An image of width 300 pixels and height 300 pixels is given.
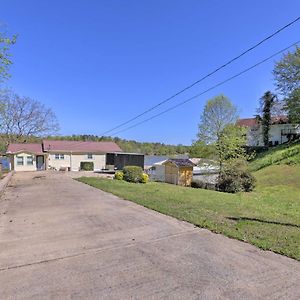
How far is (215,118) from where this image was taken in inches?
1299

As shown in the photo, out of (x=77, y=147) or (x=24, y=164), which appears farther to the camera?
(x=77, y=147)

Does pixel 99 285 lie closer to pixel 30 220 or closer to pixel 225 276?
pixel 225 276

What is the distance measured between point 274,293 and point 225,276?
755mm

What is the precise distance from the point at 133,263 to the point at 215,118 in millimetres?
29188

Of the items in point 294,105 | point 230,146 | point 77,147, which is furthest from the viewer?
point 294,105

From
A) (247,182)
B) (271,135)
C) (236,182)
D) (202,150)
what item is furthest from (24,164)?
(271,135)

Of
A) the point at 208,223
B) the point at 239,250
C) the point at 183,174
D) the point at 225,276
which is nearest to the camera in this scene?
the point at 225,276

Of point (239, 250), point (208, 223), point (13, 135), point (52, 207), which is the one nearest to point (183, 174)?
point (52, 207)

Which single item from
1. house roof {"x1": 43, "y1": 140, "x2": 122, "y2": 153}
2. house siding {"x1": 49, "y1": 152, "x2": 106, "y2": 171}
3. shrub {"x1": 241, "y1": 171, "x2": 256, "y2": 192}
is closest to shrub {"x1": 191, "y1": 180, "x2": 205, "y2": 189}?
shrub {"x1": 241, "y1": 171, "x2": 256, "y2": 192}

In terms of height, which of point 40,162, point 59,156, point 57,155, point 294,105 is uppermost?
point 294,105

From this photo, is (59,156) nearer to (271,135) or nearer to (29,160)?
(29,160)

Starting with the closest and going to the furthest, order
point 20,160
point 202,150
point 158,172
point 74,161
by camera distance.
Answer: point 202,150
point 158,172
point 20,160
point 74,161

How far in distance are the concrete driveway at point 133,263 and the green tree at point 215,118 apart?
80.7 ft

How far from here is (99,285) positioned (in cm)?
436
